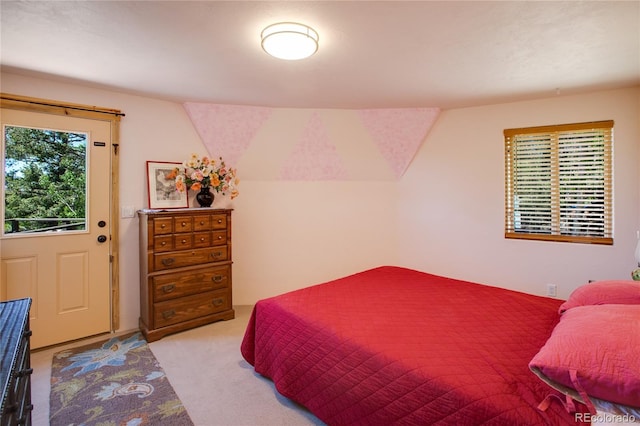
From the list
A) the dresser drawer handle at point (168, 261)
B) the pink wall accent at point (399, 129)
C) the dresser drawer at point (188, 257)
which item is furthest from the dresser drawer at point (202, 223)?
the pink wall accent at point (399, 129)

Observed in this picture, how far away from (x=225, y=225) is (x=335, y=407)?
6.97ft

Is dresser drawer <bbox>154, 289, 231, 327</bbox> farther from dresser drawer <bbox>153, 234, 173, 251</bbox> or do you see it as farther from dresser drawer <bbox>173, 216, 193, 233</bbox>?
dresser drawer <bbox>173, 216, 193, 233</bbox>

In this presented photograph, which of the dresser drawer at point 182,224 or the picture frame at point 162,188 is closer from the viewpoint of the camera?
the dresser drawer at point 182,224

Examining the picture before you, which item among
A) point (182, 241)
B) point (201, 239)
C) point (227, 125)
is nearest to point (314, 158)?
point (227, 125)

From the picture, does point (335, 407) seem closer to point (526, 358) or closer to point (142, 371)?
point (526, 358)

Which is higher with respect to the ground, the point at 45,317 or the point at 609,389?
the point at 609,389

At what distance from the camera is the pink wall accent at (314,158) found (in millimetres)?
3660

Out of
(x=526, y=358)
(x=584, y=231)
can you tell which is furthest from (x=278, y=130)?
(x=584, y=231)

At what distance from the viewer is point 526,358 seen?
1.36m

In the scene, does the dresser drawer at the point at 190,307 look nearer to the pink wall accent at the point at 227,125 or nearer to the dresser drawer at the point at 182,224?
the dresser drawer at the point at 182,224

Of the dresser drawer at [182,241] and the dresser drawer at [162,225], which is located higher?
the dresser drawer at [162,225]

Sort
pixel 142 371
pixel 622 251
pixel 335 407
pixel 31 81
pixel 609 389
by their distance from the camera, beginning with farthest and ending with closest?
pixel 622 251 → pixel 31 81 → pixel 142 371 → pixel 335 407 → pixel 609 389

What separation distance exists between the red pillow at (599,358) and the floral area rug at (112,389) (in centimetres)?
185

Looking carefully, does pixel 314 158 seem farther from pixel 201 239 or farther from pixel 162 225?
pixel 162 225
